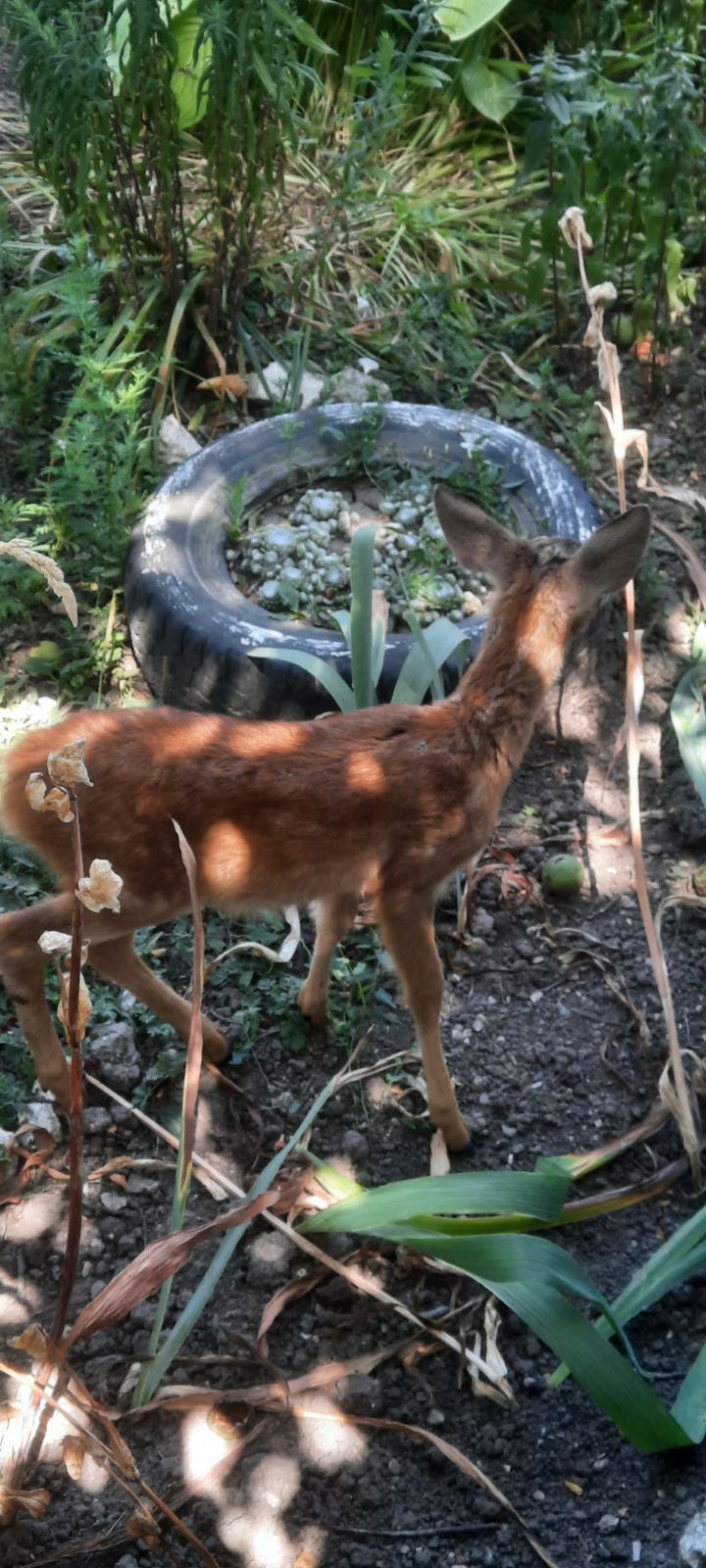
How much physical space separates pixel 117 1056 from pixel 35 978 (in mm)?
445

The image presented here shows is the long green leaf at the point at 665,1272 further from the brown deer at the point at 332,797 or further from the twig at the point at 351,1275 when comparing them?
the brown deer at the point at 332,797

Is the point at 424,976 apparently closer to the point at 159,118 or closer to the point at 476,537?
the point at 476,537

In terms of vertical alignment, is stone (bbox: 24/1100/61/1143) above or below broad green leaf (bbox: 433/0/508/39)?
below

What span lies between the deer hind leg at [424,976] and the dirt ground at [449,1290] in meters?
0.19

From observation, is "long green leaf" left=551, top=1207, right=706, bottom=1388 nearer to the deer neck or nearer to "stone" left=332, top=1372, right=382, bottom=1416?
"stone" left=332, top=1372, right=382, bottom=1416

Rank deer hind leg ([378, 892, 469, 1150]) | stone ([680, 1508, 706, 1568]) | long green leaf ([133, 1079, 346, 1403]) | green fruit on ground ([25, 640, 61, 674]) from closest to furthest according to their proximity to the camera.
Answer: stone ([680, 1508, 706, 1568]) < long green leaf ([133, 1079, 346, 1403]) < deer hind leg ([378, 892, 469, 1150]) < green fruit on ground ([25, 640, 61, 674])

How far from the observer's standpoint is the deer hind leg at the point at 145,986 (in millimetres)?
3729

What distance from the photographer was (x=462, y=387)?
6.26 m

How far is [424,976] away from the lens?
3633 mm

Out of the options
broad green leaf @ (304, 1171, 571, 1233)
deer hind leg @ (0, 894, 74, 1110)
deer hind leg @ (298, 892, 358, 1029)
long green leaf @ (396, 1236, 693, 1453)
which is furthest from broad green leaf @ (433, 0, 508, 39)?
long green leaf @ (396, 1236, 693, 1453)

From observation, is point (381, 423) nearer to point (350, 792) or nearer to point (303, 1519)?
point (350, 792)

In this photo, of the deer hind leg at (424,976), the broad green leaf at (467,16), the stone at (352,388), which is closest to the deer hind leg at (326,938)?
the deer hind leg at (424,976)

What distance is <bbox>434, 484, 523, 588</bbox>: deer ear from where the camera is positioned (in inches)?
147

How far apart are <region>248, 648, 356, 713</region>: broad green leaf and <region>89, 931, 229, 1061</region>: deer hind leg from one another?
95 cm
